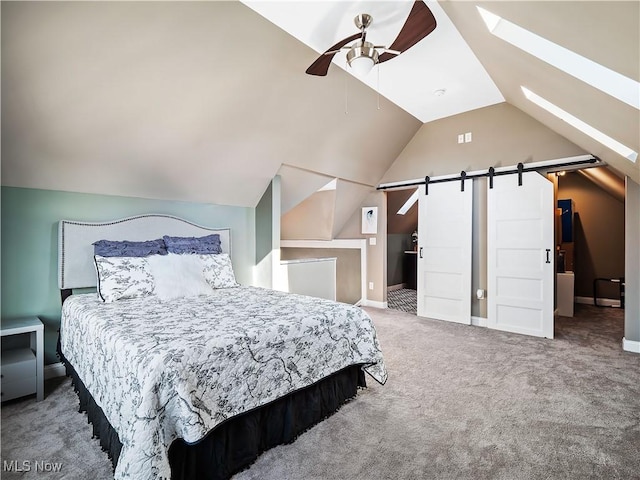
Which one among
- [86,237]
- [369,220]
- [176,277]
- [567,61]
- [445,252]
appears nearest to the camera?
[567,61]

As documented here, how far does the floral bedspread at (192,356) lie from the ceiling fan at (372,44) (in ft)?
5.54

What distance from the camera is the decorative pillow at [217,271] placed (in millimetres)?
3172

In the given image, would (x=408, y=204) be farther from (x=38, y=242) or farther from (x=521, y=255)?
(x=38, y=242)

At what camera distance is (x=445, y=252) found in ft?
14.7

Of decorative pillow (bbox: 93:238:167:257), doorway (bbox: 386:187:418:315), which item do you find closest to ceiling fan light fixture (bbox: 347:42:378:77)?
decorative pillow (bbox: 93:238:167:257)

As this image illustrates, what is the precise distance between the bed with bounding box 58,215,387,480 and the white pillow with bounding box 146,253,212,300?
0.4 inches

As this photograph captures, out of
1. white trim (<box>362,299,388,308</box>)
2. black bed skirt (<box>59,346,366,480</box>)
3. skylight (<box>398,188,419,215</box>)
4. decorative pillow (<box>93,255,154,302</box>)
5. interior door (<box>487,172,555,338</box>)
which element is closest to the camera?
black bed skirt (<box>59,346,366,480</box>)

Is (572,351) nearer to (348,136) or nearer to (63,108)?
(348,136)

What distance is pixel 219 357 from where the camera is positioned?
1.58 meters

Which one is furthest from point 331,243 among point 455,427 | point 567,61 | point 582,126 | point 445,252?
point 567,61

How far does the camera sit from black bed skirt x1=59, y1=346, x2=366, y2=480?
1534mm

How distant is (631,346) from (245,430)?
12.6ft

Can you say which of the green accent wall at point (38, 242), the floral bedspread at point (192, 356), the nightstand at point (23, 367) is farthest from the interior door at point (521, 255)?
the nightstand at point (23, 367)

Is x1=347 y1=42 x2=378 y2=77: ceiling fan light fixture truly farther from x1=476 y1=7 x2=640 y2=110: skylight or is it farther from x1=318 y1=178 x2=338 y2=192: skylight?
x1=318 y1=178 x2=338 y2=192: skylight
